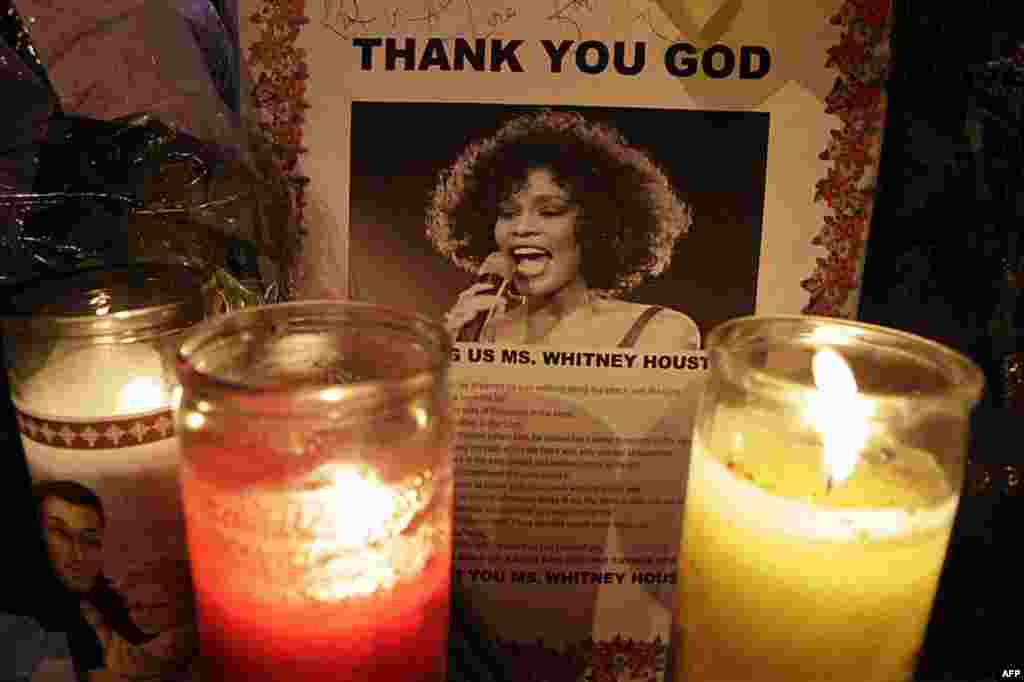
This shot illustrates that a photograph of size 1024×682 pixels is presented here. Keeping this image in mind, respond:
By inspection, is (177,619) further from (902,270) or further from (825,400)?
(902,270)

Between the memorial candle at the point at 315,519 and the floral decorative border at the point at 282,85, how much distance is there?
0.59 ft

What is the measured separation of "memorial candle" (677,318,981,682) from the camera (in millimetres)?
392

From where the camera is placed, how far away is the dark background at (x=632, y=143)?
533 mm

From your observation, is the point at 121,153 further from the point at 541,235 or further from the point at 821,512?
the point at 821,512

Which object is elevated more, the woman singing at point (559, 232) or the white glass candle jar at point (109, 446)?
the woman singing at point (559, 232)

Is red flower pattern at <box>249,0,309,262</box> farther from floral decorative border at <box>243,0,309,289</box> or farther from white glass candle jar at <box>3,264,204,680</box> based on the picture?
white glass candle jar at <box>3,264,204,680</box>

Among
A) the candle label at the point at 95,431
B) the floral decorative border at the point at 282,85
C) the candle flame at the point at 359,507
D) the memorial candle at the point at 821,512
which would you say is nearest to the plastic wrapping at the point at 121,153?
the floral decorative border at the point at 282,85

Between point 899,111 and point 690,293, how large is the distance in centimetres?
18

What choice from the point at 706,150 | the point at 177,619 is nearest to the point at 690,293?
the point at 706,150

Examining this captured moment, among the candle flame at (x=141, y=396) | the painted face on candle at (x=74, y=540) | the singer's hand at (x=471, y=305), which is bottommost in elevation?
the painted face on candle at (x=74, y=540)

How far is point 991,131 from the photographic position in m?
0.53

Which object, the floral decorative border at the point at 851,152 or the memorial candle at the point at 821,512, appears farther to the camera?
the floral decorative border at the point at 851,152
